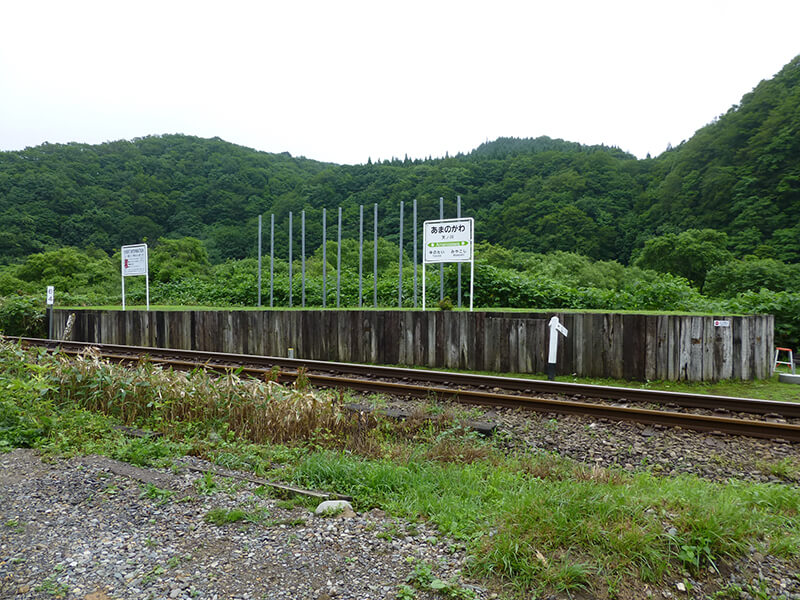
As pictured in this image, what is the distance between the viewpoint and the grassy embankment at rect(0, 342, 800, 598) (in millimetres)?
2922

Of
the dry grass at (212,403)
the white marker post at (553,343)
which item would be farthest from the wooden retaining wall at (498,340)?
the dry grass at (212,403)

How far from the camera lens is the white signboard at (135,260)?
16.7m

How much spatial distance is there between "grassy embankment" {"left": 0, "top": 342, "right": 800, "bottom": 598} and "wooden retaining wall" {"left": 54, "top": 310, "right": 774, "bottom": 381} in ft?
13.3

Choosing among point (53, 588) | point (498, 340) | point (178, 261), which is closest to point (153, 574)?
point (53, 588)

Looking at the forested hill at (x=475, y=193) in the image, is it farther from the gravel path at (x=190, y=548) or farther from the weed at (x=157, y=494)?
the gravel path at (x=190, y=548)

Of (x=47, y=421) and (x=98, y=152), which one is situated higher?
(x=98, y=152)

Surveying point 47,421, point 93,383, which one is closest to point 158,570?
point 47,421

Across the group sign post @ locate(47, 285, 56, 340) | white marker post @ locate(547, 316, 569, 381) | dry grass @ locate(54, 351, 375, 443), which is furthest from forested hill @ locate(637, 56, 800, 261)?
sign post @ locate(47, 285, 56, 340)

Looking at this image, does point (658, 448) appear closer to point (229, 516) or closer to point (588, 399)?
point (588, 399)

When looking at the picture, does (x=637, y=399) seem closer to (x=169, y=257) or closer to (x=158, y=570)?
(x=158, y=570)

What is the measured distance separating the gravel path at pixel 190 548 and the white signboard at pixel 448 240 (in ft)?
28.6

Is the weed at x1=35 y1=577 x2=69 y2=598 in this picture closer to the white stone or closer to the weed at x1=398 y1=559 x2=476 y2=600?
the white stone

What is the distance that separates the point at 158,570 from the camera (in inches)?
117

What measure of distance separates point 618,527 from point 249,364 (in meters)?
9.31
